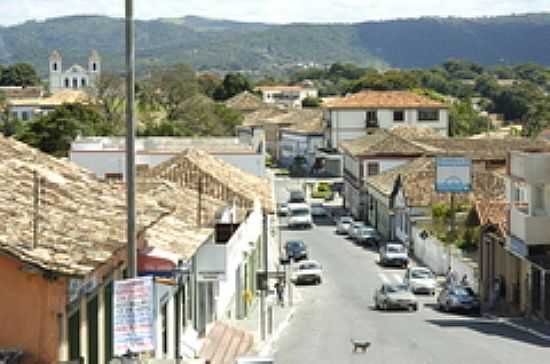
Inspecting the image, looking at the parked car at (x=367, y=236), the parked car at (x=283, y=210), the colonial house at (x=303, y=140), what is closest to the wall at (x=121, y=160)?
the parked car at (x=367, y=236)

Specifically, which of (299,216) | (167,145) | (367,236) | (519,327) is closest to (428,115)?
(299,216)

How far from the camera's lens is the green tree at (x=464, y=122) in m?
144

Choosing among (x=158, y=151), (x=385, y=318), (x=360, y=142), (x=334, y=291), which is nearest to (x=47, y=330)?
(x=385, y=318)

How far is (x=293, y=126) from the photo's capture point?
5561 inches

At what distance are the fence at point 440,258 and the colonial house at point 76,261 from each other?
27.8 meters

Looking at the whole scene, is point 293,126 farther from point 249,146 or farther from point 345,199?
point 249,146

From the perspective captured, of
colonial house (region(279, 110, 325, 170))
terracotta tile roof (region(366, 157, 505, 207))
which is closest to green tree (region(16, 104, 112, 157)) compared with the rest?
terracotta tile roof (region(366, 157, 505, 207))

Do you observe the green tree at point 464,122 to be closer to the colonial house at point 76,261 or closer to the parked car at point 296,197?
the parked car at point 296,197

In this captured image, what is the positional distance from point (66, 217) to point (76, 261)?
2.62 m

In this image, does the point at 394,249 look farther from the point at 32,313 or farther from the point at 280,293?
the point at 32,313

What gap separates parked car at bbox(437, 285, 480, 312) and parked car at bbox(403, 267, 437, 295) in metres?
6.29

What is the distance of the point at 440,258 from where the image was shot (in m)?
59.5

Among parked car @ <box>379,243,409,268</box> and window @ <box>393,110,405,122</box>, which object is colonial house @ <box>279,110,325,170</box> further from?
parked car @ <box>379,243,409,268</box>

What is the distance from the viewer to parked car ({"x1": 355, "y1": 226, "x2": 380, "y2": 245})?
75.2m
